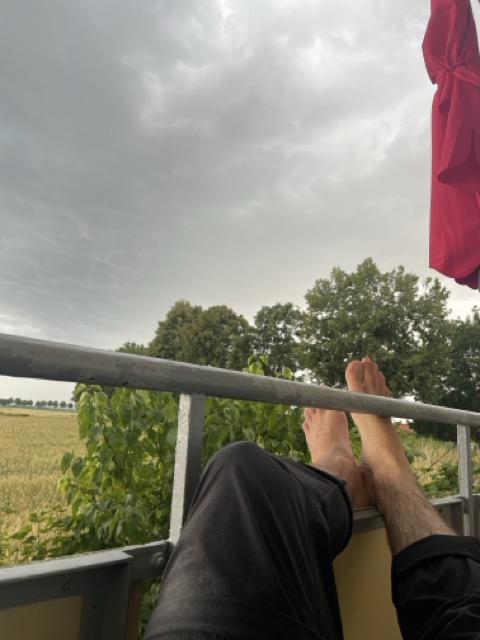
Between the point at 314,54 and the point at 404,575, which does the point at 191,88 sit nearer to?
the point at 314,54

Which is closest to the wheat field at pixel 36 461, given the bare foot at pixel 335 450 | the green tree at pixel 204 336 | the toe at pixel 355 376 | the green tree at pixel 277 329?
the bare foot at pixel 335 450

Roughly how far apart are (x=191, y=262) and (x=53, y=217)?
11.7 m

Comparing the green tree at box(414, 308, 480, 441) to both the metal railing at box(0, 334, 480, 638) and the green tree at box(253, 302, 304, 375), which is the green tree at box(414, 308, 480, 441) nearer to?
the green tree at box(253, 302, 304, 375)

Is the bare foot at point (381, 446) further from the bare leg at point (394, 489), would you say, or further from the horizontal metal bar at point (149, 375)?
the horizontal metal bar at point (149, 375)

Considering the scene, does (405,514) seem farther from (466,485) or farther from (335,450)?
(466,485)

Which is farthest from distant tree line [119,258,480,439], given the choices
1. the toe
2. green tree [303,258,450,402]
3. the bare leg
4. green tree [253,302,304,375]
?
the bare leg

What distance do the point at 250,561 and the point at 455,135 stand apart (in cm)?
240

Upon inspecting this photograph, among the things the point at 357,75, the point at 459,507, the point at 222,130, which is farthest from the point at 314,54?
the point at 459,507

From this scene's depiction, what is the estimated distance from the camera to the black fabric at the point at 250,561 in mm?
573

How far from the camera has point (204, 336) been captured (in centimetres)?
3400

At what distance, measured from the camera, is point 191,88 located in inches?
1596

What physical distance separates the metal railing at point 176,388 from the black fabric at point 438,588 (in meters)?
0.15

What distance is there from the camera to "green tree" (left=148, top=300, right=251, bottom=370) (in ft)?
111

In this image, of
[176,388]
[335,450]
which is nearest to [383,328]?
[335,450]
